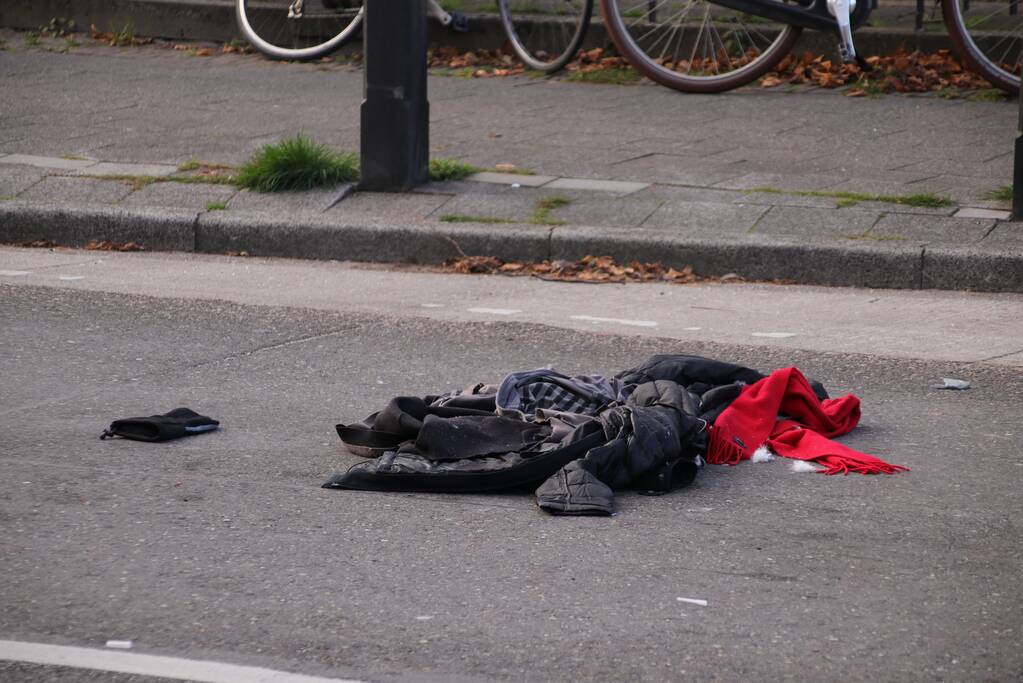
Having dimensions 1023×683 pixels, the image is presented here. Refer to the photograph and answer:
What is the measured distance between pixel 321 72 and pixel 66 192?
10.8 feet

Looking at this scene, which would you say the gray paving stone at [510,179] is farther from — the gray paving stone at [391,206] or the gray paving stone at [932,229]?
the gray paving stone at [932,229]

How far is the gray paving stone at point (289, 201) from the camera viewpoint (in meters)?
7.69

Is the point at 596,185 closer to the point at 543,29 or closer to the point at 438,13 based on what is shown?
the point at 543,29

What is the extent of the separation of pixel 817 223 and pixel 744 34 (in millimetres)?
3585

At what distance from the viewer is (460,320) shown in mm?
6172

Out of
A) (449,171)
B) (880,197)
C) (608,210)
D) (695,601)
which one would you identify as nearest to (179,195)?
(449,171)

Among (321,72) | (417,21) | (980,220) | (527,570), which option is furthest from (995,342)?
(321,72)

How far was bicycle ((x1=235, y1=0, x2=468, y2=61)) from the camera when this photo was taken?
1121cm

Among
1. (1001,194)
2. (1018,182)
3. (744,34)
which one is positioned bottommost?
(1001,194)

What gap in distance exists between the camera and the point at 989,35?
981cm

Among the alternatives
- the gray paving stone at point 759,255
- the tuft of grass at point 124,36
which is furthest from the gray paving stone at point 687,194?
the tuft of grass at point 124,36

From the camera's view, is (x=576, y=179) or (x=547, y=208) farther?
(x=576, y=179)

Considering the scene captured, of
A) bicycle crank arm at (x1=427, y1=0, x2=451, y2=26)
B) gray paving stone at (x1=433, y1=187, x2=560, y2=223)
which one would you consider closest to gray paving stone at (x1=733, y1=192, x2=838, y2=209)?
gray paving stone at (x1=433, y1=187, x2=560, y2=223)

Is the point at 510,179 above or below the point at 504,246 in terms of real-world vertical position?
above
